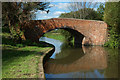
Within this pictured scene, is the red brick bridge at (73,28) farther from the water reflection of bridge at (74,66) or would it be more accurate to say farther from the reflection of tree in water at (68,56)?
the water reflection of bridge at (74,66)

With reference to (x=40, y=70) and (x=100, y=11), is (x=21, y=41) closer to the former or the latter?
(x=40, y=70)

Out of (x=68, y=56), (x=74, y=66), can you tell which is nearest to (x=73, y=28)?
(x=68, y=56)

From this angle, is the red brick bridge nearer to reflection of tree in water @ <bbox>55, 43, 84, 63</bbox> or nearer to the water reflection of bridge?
reflection of tree in water @ <bbox>55, 43, 84, 63</bbox>

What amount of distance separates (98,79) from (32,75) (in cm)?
243

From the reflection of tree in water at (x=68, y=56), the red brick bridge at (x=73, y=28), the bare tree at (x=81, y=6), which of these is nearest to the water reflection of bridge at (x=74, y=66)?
the reflection of tree in water at (x=68, y=56)

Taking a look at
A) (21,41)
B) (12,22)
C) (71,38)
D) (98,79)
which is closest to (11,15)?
(12,22)

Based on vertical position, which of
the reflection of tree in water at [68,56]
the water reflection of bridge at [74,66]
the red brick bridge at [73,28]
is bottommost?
the reflection of tree in water at [68,56]

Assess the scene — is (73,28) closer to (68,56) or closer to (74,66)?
(68,56)

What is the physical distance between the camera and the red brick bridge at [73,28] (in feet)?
41.0

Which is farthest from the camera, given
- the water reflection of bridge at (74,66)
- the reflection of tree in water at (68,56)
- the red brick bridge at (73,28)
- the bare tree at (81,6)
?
the bare tree at (81,6)

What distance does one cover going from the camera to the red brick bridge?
12.5m

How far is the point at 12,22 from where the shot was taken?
11.0 metres

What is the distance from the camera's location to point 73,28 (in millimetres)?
14266

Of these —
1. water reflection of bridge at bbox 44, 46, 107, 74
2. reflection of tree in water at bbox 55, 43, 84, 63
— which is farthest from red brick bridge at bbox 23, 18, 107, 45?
water reflection of bridge at bbox 44, 46, 107, 74
